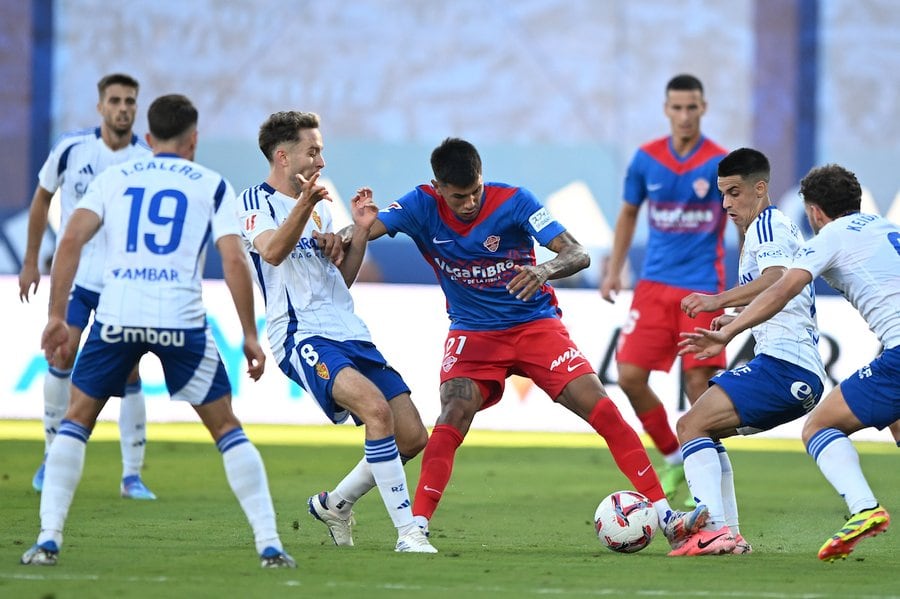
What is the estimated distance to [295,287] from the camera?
7.41 metres

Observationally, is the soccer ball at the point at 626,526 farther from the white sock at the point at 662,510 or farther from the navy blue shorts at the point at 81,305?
the navy blue shorts at the point at 81,305

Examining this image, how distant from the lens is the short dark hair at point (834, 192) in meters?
7.09

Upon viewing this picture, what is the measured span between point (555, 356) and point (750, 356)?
6422 millimetres

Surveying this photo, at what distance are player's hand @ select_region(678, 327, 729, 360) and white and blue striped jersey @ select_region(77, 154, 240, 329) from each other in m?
2.12

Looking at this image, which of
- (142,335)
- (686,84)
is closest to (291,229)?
(142,335)

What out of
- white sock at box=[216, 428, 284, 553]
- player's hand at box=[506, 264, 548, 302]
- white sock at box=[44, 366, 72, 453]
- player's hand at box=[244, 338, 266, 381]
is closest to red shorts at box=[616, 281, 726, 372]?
player's hand at box=[506, 264, 548, 302]

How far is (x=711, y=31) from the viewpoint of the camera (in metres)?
19.1

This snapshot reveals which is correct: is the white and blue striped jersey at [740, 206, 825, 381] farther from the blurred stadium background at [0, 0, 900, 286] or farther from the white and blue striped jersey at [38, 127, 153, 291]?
the blurred stadium background at [0, 0, 900, 286]

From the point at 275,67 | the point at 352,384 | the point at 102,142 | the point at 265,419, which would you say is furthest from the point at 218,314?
the point at 352,384

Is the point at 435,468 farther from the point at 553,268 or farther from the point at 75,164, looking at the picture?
the point at 75,164

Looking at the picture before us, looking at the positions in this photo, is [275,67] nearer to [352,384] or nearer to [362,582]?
[352,384]

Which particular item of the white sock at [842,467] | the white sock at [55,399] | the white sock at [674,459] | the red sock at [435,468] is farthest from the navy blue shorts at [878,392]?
the white sock at [55,399]

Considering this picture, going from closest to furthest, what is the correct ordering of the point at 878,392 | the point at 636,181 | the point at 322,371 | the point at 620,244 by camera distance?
1. the point at 878,392
2. the point at 322,371
3. the point at 636,181
4. the point at 620,244

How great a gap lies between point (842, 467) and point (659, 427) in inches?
133
